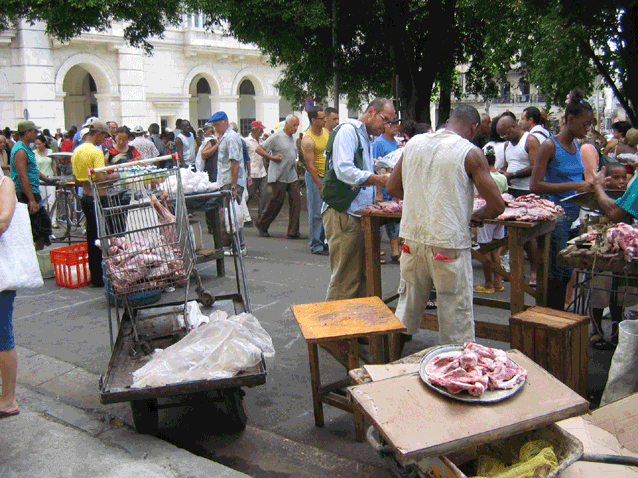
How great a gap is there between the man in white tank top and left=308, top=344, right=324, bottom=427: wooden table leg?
877 millimetres

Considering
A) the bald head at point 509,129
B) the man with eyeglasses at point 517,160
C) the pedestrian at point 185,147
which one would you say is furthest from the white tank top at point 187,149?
the man with eyeglasses at point 517,160

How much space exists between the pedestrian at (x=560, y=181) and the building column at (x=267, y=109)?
26.9 meters

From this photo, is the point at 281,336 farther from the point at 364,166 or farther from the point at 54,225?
the point at 54,225

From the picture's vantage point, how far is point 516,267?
4.69 metres

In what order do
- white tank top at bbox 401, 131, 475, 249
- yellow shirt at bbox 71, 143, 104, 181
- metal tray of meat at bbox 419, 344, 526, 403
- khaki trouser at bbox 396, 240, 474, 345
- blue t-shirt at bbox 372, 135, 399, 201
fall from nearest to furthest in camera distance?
metal tray of meat at bbox 419, 344, 526, 403
white tank top at bbox 401, 131, 475, 249
khaki trouser at bbox 396, 240, 474, 345
yellow shirt at bbox 71, 143, 104, 181
blue t-shirt at bbox 372, 135, 399, 201

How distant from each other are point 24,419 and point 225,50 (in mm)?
26789

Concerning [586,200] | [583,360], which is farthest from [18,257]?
[586,200]

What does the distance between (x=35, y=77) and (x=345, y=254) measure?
2096 cm

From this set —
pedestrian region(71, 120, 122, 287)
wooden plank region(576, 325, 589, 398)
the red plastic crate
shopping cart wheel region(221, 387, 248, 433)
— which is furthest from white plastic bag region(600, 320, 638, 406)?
the red plastic crate

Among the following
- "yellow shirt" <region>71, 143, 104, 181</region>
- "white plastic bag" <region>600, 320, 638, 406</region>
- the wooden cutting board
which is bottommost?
"white plastic bag" <region>600, 320, 638, 406</region>

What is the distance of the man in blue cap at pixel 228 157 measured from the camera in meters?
9.05

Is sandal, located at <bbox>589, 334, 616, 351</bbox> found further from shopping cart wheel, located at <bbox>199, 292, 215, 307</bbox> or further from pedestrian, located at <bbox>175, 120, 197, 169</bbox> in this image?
pedestrian, located at <bbox>175, 120, 197, 169</bbox>

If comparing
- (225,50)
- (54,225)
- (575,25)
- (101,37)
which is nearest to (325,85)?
(575,25)

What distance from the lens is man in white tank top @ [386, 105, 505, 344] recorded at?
13.2 feet
